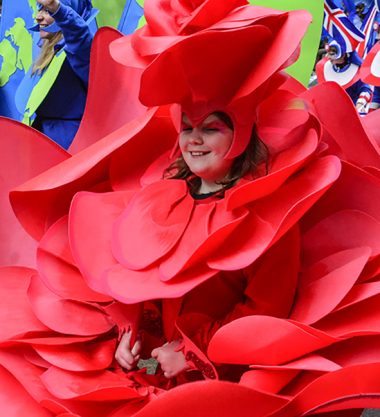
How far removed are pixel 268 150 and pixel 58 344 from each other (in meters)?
0.47

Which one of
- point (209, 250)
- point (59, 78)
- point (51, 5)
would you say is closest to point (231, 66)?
point (209, 250)

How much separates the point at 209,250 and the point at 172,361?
0.69ft

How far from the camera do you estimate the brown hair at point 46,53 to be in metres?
2.45

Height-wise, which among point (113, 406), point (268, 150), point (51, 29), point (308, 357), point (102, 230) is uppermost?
point (51, 29)

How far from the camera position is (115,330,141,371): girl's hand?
47.5 inches

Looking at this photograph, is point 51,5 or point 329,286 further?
point 51,5

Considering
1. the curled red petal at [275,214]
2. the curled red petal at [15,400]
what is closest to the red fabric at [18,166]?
the curled red petal at [15,400]

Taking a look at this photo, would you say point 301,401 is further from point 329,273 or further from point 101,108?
point 101,108

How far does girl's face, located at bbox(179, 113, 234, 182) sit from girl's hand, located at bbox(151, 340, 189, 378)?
11.4 inches

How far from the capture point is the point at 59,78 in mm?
2373

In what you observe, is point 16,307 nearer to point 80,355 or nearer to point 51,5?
point 80,355

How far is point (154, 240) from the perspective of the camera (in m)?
1.14

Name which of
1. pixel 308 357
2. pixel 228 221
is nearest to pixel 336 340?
pixel 308 357

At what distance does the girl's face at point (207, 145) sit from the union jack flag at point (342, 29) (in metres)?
2.87
